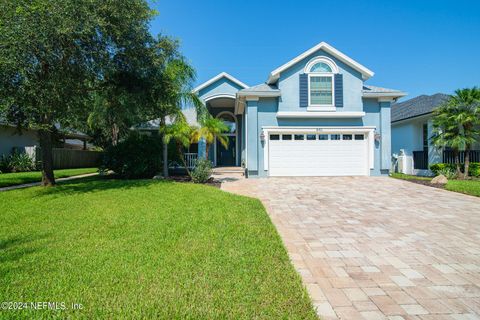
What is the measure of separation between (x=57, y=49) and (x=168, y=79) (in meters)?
4.01

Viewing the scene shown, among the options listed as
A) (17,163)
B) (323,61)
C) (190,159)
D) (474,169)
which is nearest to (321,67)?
(323,61)

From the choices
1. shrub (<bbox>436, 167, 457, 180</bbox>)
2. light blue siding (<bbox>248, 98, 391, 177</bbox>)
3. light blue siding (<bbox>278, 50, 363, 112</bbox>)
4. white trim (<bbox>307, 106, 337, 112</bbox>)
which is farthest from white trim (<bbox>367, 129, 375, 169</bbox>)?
shrub (<bbox>436, 167, 457, 180</bbox>)

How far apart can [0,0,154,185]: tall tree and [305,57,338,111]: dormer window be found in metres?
8.64

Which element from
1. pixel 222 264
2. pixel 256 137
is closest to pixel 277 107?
pixel 256 137

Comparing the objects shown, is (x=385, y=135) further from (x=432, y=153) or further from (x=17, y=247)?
(x=17, y=247)

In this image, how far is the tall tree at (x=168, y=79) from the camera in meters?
10.6

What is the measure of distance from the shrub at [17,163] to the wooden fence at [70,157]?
0.53 meters

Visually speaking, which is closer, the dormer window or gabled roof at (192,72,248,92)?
the dormer window

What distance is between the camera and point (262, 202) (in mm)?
8148

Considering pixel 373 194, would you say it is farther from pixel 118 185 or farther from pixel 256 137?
pixel 118 185

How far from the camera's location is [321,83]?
1434 centimetres

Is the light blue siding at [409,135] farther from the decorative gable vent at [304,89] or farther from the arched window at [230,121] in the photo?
the arched window at [230,121]

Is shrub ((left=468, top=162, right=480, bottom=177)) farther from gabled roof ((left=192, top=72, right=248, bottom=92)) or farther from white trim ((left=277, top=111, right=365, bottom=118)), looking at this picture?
gabled roof ((left=192, top=72, right=248, bottom=92))

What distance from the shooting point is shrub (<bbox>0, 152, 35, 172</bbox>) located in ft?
54.2
